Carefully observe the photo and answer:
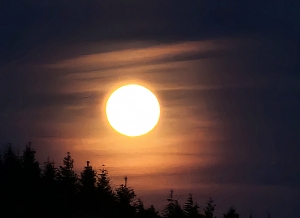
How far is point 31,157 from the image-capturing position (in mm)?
44781

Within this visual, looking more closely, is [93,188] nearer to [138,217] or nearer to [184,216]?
[138,217]

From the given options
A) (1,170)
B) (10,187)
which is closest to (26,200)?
(10,187)

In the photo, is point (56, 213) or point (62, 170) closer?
point (56, 213)

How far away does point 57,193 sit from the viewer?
38250 mm

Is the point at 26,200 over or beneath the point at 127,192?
beneath

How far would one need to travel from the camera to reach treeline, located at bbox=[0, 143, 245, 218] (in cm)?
3659

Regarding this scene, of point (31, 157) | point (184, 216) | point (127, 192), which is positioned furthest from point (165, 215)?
point (31, 157)

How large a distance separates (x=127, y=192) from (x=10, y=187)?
41.3ft

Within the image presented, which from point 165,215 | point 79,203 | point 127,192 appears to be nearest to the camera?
point 79,203

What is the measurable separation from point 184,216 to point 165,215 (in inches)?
78.4

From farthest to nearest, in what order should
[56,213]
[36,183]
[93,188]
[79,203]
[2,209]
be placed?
1. [93,188]
2. [79,203]
3. [36,183]
4. [56,213]
5. [2,209]

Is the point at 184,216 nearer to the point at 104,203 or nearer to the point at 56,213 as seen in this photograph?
the point at 104,203

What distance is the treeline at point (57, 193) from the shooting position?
120 ft

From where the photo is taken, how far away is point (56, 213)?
36.8 meters
